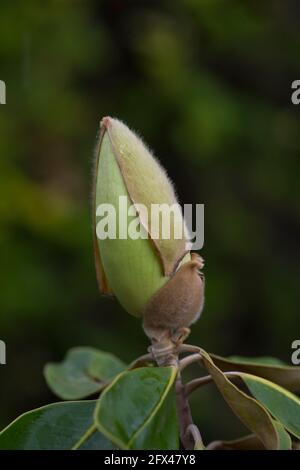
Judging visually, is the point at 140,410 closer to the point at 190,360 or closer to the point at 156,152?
the point at 190,360

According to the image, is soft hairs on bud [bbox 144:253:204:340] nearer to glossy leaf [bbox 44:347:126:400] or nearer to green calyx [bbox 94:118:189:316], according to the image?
green calyx [bbox 94:118:189:316]

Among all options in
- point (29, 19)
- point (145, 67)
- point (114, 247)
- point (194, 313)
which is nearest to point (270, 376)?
point (194, 313)

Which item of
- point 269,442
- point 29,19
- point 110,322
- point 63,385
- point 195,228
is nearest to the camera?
point 269,442

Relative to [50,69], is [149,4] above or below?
above

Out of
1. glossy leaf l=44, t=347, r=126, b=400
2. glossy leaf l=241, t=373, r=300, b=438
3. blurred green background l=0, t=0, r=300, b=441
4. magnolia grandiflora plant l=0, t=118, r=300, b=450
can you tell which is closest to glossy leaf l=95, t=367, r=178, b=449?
magnolia grandiflora plant l=0, t=118, r=300, b=450

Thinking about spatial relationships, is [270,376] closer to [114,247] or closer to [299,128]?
[114,247]

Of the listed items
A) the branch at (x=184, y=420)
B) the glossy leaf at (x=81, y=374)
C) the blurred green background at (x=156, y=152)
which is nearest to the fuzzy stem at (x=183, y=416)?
the branch at (x=184, y=420)
